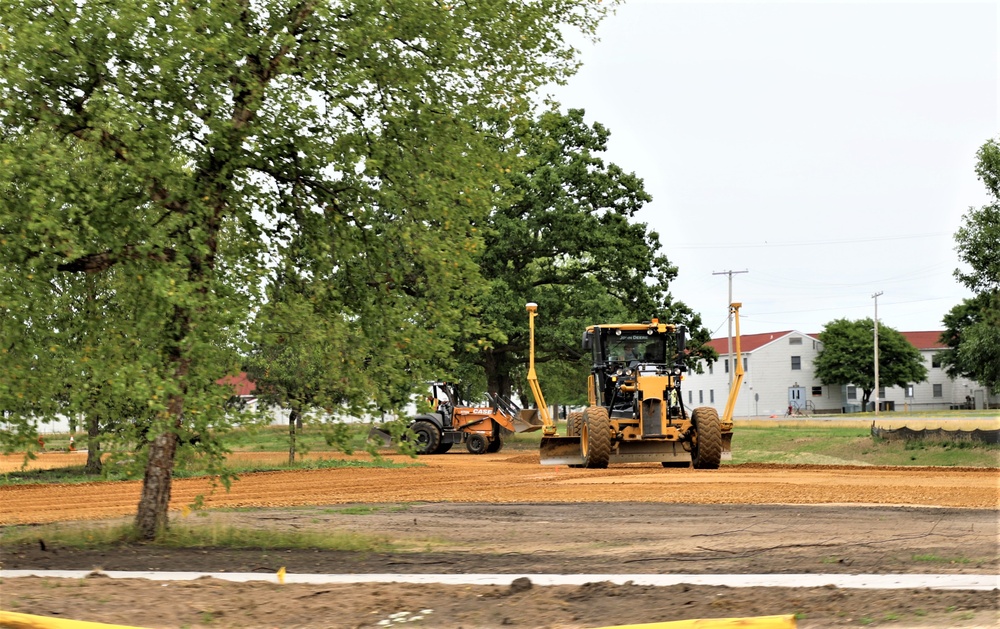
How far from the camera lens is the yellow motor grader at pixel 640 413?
25.5 meters

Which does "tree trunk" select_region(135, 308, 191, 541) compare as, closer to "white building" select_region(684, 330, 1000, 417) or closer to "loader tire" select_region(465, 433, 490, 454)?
"loader tire" select_region(465, 433, 490, 454)

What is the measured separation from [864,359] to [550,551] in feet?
319

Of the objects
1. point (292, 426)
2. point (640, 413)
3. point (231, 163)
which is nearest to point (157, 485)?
point (231, 163)

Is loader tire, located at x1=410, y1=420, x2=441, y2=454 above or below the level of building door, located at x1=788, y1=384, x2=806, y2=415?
below

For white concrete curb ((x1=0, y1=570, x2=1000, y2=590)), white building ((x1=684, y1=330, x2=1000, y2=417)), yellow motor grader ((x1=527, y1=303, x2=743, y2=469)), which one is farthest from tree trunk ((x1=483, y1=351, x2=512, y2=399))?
white building ((x1=684, y1=330, x2=1000, y2=417))

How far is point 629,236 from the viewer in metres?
42.5

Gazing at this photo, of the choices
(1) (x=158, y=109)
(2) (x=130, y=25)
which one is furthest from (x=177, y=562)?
(2) (x=130, y=25)

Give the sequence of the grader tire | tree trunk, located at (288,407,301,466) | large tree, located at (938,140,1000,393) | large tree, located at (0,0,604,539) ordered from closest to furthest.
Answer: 1. large tree, located at (0,0,604,539)
2. tree trunk, located at (288,407,301,466)
3. the grader tire
4. large tree, located at (938,140,1000,393)

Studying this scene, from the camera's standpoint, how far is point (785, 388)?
106m

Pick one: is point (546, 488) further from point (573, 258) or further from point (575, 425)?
point (573, 258)

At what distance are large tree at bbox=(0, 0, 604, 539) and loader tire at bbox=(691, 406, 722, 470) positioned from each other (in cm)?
1303

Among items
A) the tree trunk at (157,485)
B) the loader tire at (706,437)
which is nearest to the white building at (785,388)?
the loader tire at (706,437)

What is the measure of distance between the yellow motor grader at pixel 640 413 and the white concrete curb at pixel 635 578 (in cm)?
1514

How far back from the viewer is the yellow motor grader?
83.8 ft
